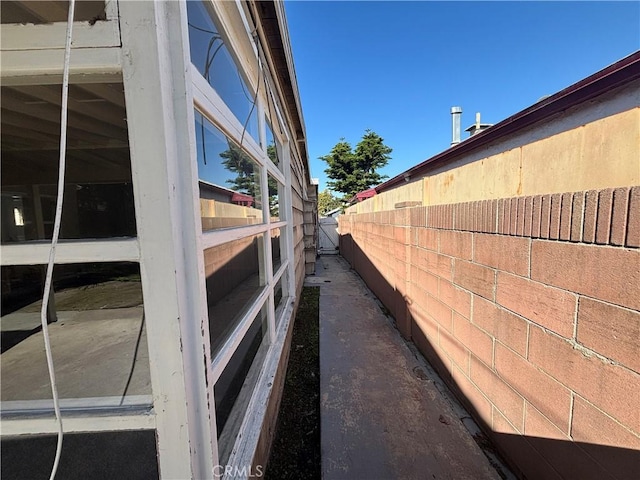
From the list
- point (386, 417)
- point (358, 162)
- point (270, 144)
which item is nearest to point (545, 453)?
point (386, 417)

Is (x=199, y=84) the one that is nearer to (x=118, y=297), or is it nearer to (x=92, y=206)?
(x=92, y=206)

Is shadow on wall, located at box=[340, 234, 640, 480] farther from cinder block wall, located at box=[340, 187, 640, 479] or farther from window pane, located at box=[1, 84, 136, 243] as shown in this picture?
window pane, located at box=[1, 84, 136, 243]

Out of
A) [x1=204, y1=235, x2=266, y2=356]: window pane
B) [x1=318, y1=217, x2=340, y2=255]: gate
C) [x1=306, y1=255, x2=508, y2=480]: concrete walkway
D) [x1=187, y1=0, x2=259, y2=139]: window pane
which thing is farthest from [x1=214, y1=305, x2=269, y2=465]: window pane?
[x1=318, y1=217, x2=340, y2=255]: gate

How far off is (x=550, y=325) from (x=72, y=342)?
87.8 inches

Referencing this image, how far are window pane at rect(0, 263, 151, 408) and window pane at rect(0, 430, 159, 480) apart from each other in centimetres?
13

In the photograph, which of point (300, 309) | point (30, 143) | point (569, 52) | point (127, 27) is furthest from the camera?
point (569, 52)

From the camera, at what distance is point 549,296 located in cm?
145

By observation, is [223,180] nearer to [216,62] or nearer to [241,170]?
[241,170]

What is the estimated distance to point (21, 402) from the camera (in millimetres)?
831

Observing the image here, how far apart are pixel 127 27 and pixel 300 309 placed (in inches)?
188

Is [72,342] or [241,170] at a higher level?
[241,170]

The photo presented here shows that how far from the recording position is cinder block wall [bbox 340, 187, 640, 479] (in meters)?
1.09

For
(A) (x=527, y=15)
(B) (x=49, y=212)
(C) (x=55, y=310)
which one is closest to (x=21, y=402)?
(C) (x=55, y=310)

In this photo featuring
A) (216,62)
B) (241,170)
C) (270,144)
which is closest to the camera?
(216,62)
